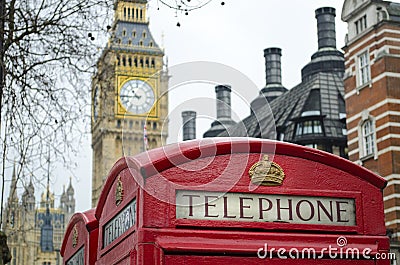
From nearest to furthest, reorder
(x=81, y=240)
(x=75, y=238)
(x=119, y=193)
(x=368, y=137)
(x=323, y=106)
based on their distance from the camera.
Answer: (x=119, y=193)
(x=81, y=240)
(x=75, y=238)
(x=368, y=137)
(x=323, y=106)

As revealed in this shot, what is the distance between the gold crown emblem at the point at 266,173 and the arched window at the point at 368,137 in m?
18.8

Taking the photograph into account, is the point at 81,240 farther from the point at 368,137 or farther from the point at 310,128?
the point at 310,128

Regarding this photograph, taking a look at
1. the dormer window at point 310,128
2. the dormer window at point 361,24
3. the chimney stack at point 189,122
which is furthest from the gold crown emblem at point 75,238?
the dormer window at point 310,128

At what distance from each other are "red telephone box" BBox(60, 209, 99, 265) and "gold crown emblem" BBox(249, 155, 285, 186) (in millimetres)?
1461

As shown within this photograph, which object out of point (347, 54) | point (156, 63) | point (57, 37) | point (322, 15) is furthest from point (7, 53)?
point (156, 63)

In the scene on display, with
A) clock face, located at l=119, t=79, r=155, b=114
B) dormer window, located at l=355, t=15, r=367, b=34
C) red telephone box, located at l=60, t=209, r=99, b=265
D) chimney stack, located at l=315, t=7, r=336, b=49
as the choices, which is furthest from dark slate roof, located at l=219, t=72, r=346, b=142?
red telephone box, located at l=60, t=209, r=99, b=265

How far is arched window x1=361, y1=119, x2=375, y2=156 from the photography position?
22334mm

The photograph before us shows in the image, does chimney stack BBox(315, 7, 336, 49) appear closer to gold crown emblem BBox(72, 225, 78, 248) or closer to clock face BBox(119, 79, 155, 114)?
clock face BBox(119, 79, 155, 114)

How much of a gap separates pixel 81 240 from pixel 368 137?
18.3 metres

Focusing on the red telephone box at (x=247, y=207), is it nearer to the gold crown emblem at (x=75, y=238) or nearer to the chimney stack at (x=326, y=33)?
the gold crown emblem at (x=75, y=238)

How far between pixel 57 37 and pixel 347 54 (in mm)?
17855

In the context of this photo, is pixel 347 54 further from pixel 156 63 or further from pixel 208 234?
pixel 156 63

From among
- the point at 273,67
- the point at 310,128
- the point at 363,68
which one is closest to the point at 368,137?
the point at 363,68

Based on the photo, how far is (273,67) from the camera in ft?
173
